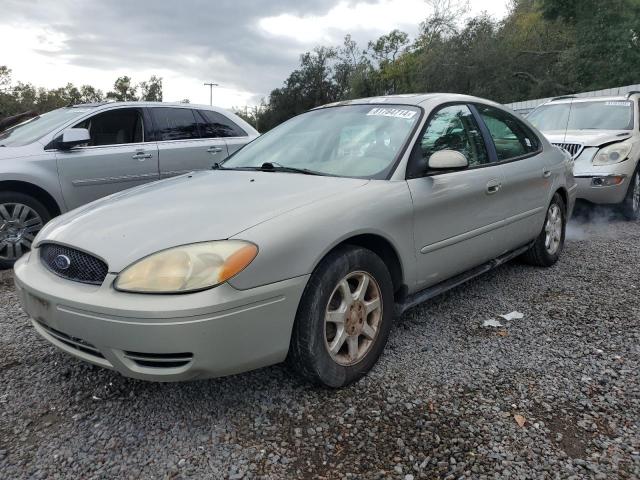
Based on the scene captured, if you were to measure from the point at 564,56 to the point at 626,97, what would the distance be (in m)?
19.1

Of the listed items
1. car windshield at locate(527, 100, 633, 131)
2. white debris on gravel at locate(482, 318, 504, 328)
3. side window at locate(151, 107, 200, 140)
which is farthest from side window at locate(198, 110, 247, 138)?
car windshield at locate(527, 100, 633, 131)

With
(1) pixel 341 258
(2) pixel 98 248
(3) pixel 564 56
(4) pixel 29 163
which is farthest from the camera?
(3) pixel 564 56

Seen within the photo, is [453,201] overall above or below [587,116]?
below

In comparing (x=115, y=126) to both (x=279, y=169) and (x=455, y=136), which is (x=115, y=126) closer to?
(x=279, y=169)

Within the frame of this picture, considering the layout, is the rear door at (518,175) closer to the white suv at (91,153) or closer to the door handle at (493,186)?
the door handle at (493,186)

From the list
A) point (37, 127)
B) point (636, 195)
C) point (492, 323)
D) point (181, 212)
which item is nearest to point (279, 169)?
point (181, 212)

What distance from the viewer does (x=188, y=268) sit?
82.2 inches

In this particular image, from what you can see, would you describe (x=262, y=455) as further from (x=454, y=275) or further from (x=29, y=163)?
(x=29, y=163)

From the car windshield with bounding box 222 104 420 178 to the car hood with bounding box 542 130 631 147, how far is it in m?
4.44

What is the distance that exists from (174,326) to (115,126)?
169 inches

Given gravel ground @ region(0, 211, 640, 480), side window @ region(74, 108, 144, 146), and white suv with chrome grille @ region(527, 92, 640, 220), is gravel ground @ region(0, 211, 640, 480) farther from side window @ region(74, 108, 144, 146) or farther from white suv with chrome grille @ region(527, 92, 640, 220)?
white suv with chrome grille @ region(527, 92, 640, 220)

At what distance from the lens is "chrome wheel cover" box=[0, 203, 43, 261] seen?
184 inches

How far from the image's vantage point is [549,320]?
3.46m

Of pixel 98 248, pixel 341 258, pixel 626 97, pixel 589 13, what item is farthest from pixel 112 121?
pixel 589 13
